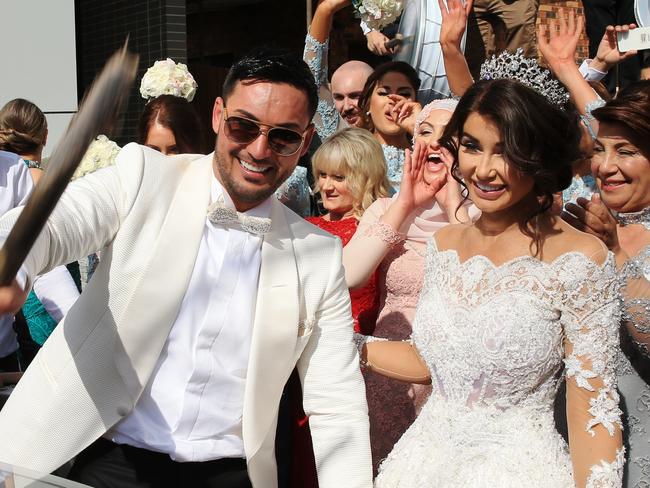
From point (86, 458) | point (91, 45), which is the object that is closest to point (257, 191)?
point (86, 458)

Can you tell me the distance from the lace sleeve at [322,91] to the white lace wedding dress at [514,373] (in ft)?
9.05

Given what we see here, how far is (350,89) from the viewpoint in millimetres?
5512

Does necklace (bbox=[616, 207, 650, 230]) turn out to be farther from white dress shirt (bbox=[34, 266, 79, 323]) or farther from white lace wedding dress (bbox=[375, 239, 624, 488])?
white dress shirt (bbox=[34, 266, 79, 323])

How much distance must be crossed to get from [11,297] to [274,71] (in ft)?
4.25

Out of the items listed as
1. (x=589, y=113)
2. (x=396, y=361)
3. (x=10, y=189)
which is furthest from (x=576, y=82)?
(x=10, y=189)

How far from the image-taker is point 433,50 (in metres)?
5.75

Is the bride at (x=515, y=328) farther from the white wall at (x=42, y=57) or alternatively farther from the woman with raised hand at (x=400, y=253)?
the white wall at (x=42, y=57)

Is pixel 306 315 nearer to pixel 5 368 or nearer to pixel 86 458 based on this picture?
pixel 86 458

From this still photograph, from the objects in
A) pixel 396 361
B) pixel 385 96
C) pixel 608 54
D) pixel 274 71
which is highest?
pixel 274 71

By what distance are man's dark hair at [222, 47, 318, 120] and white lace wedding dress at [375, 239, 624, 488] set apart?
0.75m

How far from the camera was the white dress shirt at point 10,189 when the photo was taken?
470 centimetres

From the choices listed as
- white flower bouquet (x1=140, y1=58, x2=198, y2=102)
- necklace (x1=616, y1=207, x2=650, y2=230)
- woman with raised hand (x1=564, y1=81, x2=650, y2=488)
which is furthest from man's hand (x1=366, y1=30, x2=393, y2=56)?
necklace (x1=616, y1=207, x2=650, y2=230)

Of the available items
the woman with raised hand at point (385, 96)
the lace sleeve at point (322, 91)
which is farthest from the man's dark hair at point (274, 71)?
the lace sleeve at point (322, 91)

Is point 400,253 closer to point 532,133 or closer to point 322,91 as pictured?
point 532,133
